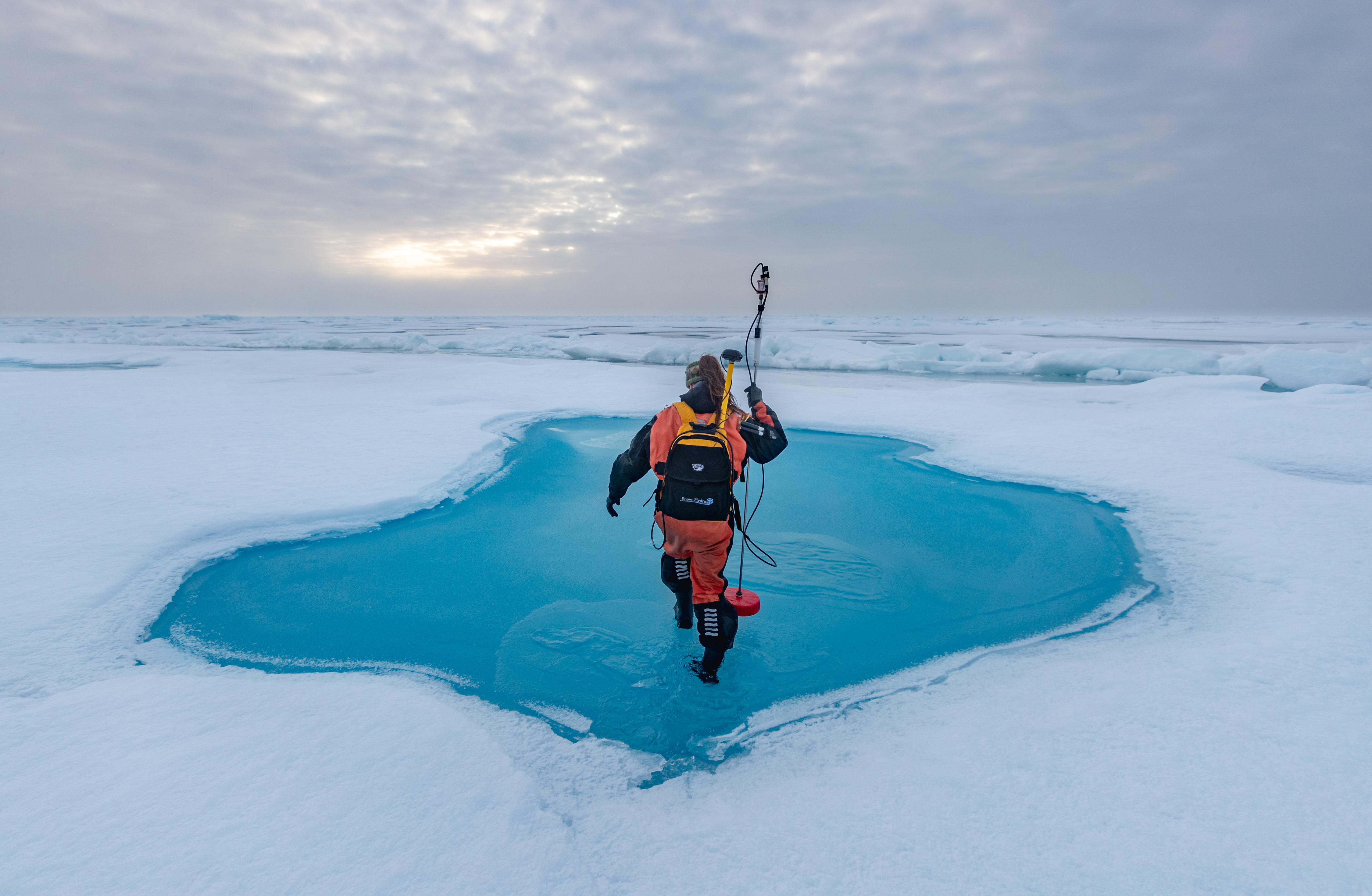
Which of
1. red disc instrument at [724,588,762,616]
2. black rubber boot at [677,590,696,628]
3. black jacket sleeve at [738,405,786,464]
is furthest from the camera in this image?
red disc instrument at [724,588,762,616]

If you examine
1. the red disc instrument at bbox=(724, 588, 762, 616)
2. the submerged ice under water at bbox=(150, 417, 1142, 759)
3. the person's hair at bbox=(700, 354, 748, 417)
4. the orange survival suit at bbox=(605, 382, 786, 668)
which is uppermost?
the person's hair at bbox=(700, 354, 748, 417)

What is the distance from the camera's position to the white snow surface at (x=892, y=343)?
16.7 meters

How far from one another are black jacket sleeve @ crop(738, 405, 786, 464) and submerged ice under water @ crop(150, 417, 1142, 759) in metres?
1.02

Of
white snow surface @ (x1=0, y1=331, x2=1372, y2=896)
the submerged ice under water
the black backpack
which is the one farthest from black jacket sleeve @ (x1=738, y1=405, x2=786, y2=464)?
white snow surface @ (x1=0, y1=331, x2=1372, y2=896)

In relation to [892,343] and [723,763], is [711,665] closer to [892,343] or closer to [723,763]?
[723,763]

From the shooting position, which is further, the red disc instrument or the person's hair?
the red disc instrument

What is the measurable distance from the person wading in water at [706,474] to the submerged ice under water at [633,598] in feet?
1.03

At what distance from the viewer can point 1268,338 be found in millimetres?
36500

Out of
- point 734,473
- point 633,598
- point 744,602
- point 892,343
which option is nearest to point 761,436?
point 734,473

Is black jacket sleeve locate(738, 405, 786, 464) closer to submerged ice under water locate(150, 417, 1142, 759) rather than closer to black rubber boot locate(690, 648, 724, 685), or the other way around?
black rubber boot locate(690, 648, 724, 685)

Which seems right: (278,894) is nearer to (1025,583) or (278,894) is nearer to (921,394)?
(1025,583)

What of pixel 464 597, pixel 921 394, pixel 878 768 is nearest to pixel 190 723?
pixel 464 597

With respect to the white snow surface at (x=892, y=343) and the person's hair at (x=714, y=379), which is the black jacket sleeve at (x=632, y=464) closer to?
the person's hair at (x=714, y=379)

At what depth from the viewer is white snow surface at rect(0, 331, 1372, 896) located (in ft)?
5.58
